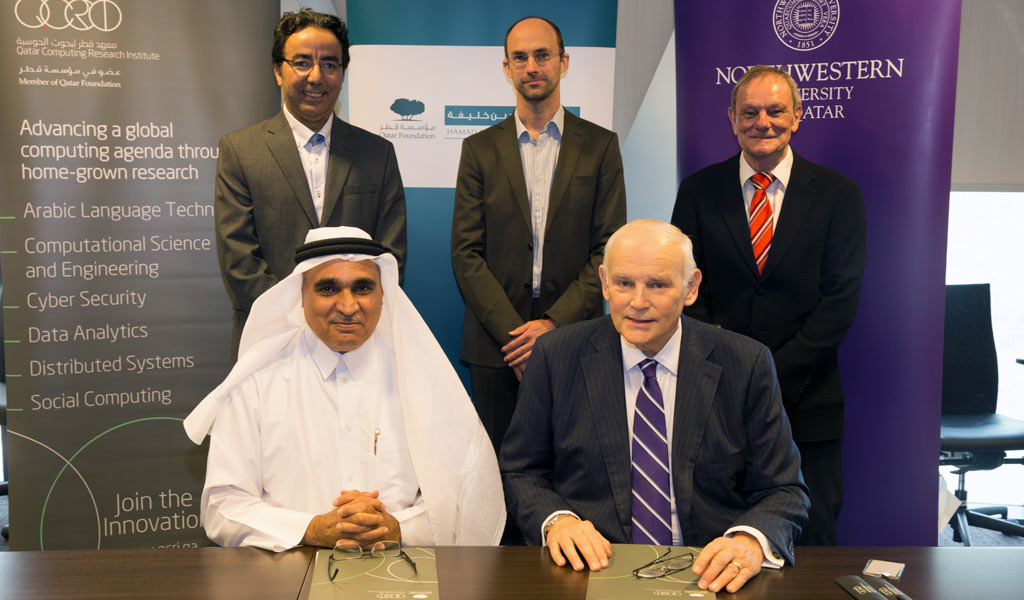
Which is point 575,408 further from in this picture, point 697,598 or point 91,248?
point 91,248

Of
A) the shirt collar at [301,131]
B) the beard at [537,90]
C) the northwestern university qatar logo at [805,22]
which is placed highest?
the northwestern university qatar logo at [805,22]

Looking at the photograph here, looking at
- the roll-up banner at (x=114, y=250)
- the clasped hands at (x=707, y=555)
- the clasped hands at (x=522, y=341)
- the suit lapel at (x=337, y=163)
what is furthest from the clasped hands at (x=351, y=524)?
the roll-up banner at (x=114, y=250)

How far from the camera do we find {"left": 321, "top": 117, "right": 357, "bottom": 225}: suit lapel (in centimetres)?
370

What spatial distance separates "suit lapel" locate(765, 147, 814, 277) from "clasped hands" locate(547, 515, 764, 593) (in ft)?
5.60

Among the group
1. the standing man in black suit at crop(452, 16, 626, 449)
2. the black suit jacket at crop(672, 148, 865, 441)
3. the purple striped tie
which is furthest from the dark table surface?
the standing man in black suit at crop(452, 16, 626, 449)

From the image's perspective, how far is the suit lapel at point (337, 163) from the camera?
3695 mm

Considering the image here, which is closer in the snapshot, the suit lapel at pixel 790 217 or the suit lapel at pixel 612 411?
the suit lapel at pixel 612 411

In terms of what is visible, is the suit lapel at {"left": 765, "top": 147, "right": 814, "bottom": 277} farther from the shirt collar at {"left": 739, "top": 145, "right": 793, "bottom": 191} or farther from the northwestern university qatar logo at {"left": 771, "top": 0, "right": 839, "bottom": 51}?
the northwestern university qatar logo at {"left": 771, "top": 0, "right": 839, "bottom": 51}

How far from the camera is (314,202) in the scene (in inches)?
147

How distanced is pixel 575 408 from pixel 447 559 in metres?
0.64

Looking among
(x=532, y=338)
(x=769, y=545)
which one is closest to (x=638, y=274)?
(x=769, y=545)

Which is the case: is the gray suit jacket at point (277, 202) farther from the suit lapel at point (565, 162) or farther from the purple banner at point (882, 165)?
the purple banner at point (882, 165)

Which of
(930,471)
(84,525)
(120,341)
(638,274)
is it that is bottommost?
(84,525)

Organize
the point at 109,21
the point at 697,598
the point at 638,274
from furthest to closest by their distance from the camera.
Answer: the point at 109,21
the point at 638,274
the point at 697,598
